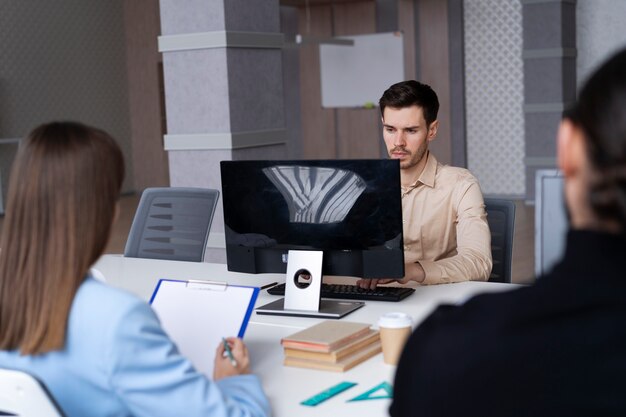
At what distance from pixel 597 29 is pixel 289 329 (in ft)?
25.3

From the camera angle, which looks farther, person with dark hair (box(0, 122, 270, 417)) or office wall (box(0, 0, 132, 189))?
office wall (box(0, 0, 132, 189))

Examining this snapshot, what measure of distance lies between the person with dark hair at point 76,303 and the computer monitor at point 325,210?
0.95 metres

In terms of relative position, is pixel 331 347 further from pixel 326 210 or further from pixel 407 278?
pixel 407 278

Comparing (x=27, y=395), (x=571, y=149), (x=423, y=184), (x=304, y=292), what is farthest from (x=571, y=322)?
(x=423, y=184)

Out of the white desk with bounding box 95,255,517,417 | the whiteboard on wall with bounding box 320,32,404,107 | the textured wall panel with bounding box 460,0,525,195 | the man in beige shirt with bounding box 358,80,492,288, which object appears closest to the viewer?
the white desk with bounding box 95,255,517,417

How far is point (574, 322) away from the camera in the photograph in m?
0.87

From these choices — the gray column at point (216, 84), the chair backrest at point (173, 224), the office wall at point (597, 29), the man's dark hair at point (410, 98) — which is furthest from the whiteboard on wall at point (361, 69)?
the man's dark hair at point (410, 98)

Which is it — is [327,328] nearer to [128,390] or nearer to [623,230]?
[128,390]

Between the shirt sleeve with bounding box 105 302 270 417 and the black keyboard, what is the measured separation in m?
1.04

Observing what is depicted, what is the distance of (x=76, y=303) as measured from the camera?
4.31 feet

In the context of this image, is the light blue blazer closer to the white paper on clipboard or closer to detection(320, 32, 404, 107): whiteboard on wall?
the white paper on clipboard

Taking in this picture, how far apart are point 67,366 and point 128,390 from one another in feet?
0.38

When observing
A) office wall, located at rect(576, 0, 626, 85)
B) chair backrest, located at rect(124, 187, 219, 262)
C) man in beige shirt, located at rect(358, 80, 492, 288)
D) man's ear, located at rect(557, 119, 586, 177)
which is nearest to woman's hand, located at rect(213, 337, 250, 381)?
man's ear, located at rect(557, 119, 586, 177)

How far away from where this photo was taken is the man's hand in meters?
2.45
